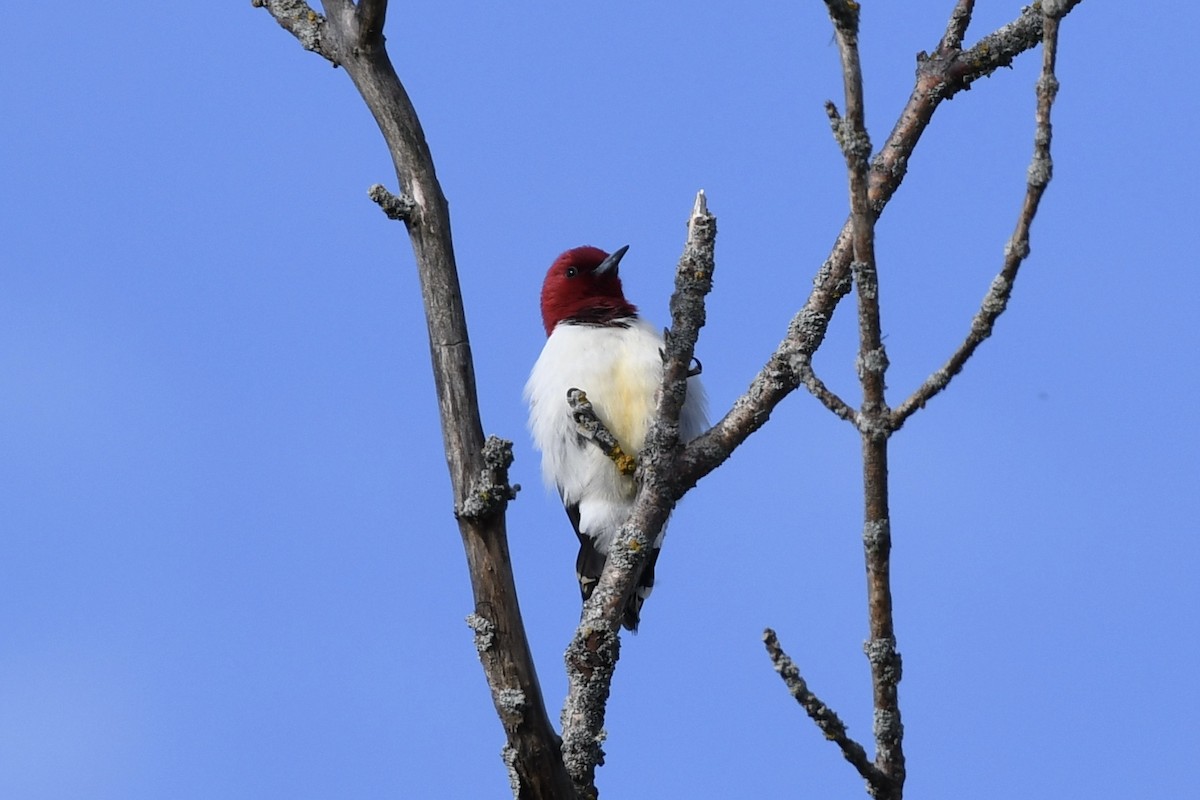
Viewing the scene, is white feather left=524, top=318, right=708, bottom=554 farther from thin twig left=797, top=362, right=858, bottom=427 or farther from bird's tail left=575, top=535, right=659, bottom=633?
thin twig left=797, top=362, right=858, bottom=427

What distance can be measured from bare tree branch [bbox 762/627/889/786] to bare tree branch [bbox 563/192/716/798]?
1.34m

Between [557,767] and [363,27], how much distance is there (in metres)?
2.37

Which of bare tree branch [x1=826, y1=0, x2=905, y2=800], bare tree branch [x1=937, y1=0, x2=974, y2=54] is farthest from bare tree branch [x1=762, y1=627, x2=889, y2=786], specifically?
bare tree branch [x1=937, y1=0, x2=974, y2=54]

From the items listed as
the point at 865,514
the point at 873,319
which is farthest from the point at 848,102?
the point at 865,514

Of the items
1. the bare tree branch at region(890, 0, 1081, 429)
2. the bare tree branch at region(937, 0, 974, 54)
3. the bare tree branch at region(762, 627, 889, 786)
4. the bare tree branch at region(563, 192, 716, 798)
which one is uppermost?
the bare tree branch at region(937, 0, 974, 54)

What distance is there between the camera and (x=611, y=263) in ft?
25.1

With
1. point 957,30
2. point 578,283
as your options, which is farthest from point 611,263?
point 957,30

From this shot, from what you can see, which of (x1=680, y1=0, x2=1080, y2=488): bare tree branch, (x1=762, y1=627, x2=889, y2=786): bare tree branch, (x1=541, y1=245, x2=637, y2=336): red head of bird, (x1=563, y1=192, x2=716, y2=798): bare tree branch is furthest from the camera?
(x1=541, y1=245, x2=637, y2=336): red head of bird

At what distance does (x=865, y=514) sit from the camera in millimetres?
2992

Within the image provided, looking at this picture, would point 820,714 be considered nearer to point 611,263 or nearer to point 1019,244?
point 1019,244

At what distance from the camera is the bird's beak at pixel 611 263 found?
7.64m

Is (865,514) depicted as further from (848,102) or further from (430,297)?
(430,297)

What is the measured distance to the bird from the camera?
6.62 m

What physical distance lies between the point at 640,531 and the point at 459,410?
72cm
